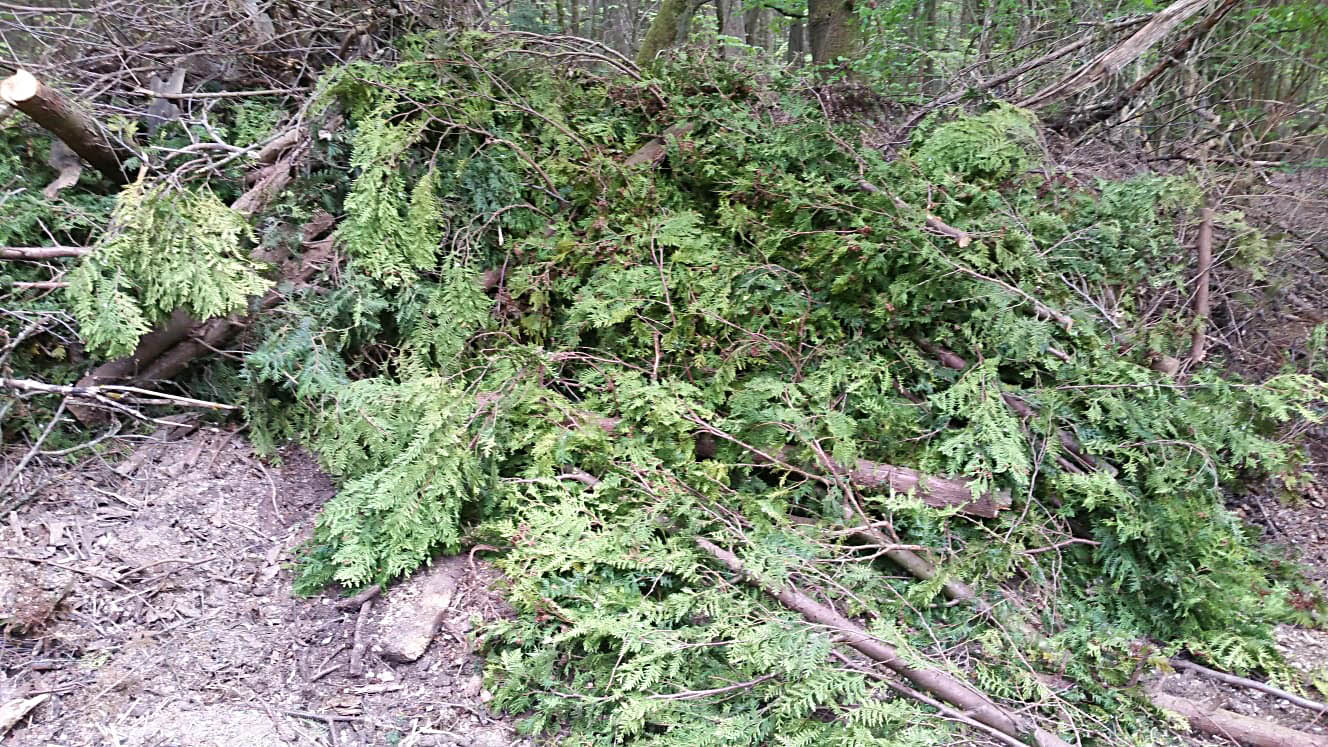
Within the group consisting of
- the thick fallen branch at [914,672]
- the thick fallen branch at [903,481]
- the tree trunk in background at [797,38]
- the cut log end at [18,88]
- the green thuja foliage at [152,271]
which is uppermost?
the tree trunk in background at [797,38]

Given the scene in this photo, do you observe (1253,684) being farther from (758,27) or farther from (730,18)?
(758,27)

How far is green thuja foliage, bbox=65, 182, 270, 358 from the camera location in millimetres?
3258

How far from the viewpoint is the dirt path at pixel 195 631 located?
2.67 m

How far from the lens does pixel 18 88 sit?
3.36 m

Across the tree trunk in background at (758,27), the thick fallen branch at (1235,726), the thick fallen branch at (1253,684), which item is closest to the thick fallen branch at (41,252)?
the thick fallen branch at (1235,726)

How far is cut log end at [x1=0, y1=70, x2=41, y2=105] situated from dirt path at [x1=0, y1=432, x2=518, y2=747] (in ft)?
5.99

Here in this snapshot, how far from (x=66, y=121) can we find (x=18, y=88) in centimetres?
29

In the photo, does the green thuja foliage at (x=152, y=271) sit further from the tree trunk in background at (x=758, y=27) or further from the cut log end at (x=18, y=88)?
the tree trunk in background at (x=758, y=27)

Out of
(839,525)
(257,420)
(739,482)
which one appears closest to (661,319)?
(739,482)

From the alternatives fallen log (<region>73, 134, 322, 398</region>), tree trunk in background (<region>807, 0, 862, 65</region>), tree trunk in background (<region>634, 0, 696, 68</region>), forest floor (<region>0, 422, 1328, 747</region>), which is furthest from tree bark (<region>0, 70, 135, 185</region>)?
tree trunk in background (<region>807, 0, 862, 65</region>)

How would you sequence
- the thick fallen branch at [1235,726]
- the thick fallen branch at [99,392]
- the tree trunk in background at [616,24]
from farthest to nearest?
the tree trunk in background at [616,24], the thick fallen branch at [99,392], the thick fallen branch at [1235,726]

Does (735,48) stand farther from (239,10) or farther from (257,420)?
(257,420)

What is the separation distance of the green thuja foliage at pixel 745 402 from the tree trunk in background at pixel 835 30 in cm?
210

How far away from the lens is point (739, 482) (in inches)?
150
